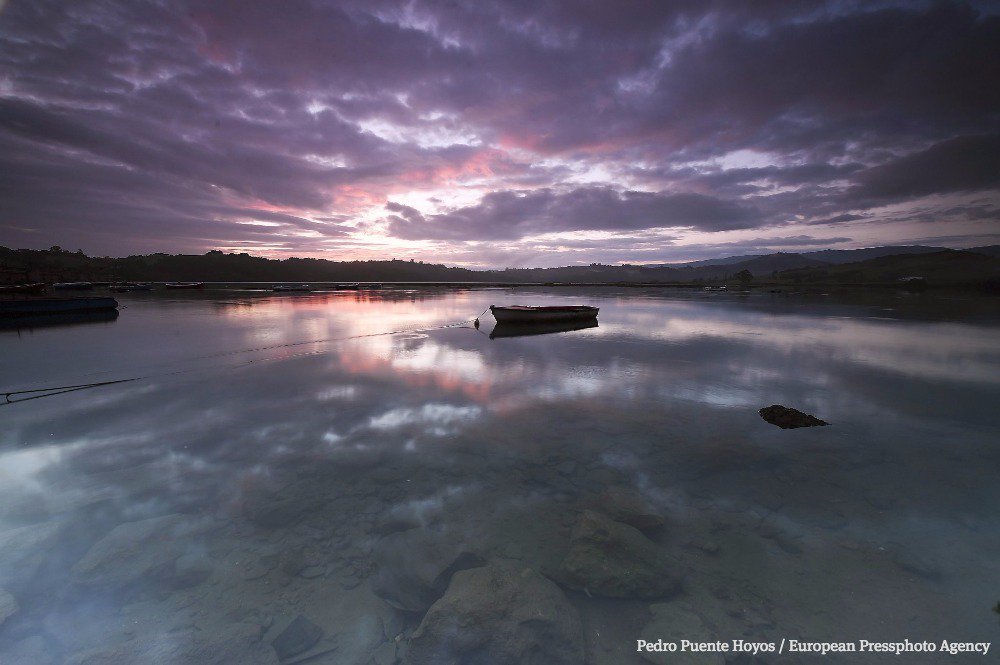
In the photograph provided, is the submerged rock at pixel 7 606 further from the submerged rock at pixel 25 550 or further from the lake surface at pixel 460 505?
the submerged rock at pixel 25 550

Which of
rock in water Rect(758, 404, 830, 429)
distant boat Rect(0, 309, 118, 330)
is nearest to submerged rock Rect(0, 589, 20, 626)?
rock in water Rect(758, 404, 830, 429)

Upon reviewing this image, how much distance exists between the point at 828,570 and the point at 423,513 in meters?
6.86

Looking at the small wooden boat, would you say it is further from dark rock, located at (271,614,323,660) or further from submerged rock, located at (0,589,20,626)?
submerged rock, located at (0,589,20,626)

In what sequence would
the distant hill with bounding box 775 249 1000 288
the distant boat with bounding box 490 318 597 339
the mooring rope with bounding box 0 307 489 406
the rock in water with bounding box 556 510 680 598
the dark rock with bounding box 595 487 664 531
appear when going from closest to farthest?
the rock in water with bounding box 556 510 680 598, the dark rock with bounding box 595 487 664 531, the mooring rope with bounding box 0 307 489 406, the distant boat with bounding box 490 318 597 339, the distant hill with bounding box 775 249 1000 288

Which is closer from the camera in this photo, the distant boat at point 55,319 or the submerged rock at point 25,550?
the submerged rock at point 25,550

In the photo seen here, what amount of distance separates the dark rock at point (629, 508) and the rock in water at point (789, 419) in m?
6.88

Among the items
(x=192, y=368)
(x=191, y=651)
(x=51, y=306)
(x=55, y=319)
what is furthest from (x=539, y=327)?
(x=51, y=306)

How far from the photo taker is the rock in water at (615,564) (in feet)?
18.2

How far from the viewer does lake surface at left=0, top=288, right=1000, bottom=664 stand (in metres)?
5.11

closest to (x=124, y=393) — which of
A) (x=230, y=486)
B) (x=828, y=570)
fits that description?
(x=230, y=486)

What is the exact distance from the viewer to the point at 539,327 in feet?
120

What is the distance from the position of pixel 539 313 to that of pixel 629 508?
28.9 metres

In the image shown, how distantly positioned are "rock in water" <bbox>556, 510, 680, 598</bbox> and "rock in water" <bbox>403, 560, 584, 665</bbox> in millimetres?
531

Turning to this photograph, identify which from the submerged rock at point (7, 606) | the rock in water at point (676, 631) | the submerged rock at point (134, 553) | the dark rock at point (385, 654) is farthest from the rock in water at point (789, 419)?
the submerged rock at point (7, 606)
